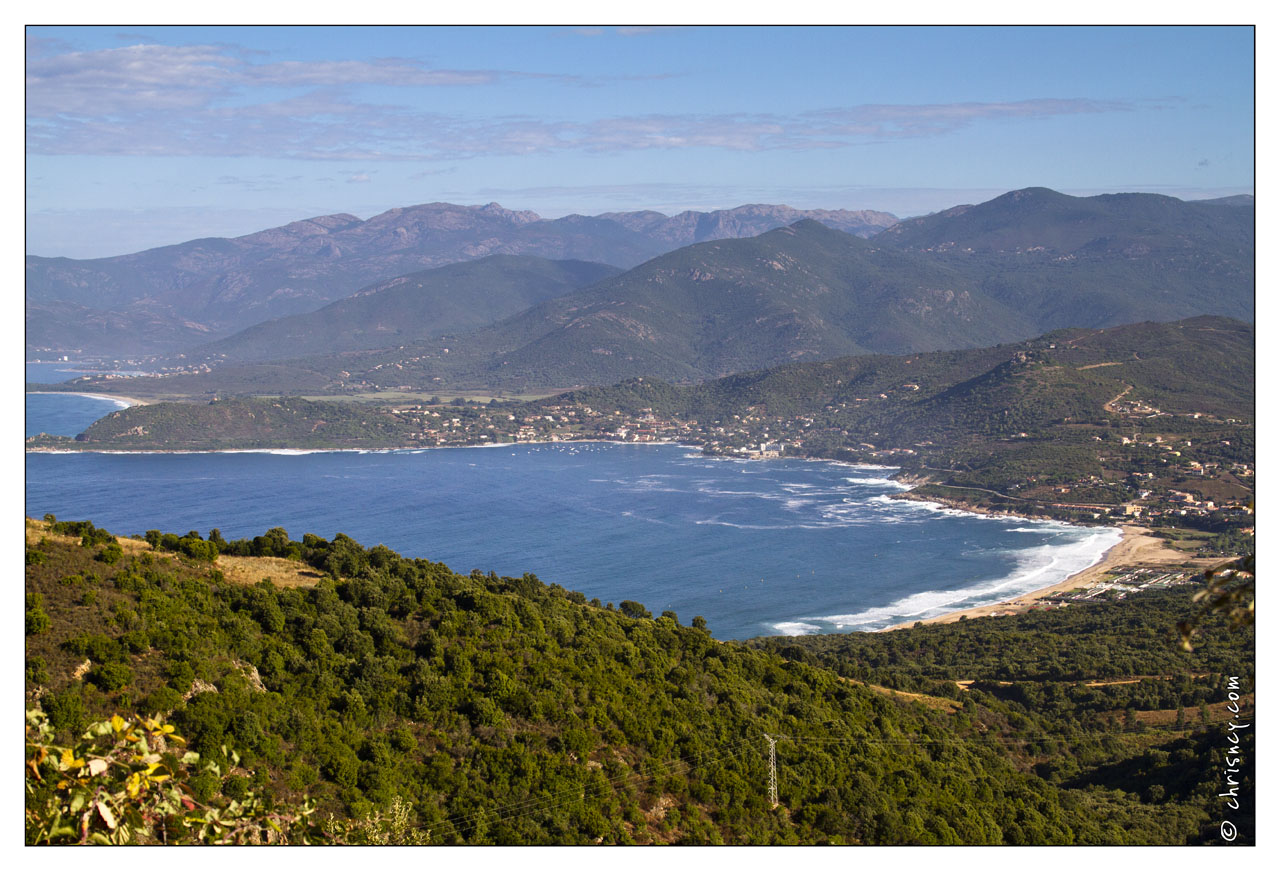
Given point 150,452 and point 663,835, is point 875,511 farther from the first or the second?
point 150,452

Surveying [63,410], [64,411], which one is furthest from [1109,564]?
[63,410]

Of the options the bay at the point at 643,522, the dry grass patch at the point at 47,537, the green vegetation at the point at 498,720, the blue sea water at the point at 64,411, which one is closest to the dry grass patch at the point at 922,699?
the green vegetation at the point at 498,720

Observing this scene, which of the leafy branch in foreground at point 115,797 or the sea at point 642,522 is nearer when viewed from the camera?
the leafy branch in foreground at point 115,797

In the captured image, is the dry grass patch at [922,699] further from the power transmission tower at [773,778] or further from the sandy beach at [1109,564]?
the sandy beach at [1109,564]

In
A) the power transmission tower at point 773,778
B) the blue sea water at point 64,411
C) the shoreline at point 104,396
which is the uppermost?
the shoreline at point 104,396

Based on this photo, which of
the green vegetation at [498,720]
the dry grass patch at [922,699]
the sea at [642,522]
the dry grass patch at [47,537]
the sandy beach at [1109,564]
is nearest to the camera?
the green vegetation at [498,720]

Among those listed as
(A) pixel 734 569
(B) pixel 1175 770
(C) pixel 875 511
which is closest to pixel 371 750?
(B) pixel 1175 770

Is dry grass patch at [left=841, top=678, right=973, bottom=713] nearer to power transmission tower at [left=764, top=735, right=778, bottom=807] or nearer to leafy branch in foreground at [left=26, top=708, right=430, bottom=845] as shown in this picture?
power transmission tower at [left=764, top=735, right=778, bottom=807]

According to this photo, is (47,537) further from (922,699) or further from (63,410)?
(63,410)
